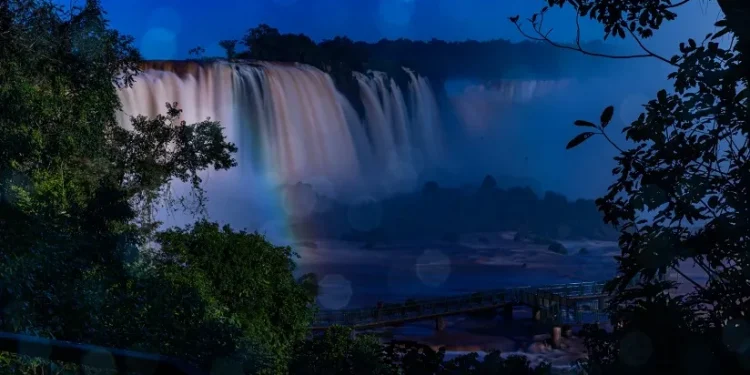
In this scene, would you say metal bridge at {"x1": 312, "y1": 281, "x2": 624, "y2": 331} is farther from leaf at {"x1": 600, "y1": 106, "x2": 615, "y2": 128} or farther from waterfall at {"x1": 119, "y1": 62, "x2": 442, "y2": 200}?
A: leaf at {"x1": 600, "y1": 106, "x2": 615, "y2": 128}

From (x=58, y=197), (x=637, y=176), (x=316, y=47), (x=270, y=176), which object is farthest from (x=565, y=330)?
(x=637, y=176)

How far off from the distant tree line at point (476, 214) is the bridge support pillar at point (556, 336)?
638 inches

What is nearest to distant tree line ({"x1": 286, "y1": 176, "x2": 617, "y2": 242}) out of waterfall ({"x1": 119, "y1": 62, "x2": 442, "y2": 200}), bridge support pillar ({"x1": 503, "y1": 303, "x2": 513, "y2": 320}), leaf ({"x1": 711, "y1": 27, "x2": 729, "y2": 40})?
waterfall ({"x1": 119, "y1": 62, "x2": 442, "y2": 200})

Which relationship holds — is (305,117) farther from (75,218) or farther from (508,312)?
(75,218)

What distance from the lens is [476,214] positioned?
44375 millimetres

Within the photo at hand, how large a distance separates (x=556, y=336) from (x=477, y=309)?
3.77m

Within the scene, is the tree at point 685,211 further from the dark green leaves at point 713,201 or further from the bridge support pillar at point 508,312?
the bridge support pillar at point 508,312

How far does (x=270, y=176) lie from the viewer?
3425 cm

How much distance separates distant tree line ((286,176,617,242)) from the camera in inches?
1633

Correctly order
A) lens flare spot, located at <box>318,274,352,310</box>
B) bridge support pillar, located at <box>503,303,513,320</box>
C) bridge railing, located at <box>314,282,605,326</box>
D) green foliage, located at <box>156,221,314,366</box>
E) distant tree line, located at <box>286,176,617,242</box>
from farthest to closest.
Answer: distant tree line, located at <box>286,176,617,242</box> < lens flare spot, located at <box>318,274,352,310</box> < bridge support pillar, located at <box>503,303,513,320</box> < bridge railing, located at <box>314,282,605,326</box> < green foliage, located at <box>156,221,314,366</box>

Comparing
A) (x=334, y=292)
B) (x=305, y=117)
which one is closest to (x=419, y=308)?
(x=334, y=292)

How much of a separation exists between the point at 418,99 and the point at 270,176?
9010 mm

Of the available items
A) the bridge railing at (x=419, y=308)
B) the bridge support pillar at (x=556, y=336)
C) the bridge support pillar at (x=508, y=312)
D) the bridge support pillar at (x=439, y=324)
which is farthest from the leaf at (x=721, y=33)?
the bridge support pillar at (x=508, y=312)

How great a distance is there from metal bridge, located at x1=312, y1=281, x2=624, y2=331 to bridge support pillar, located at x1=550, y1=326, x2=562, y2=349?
2.74 feet
